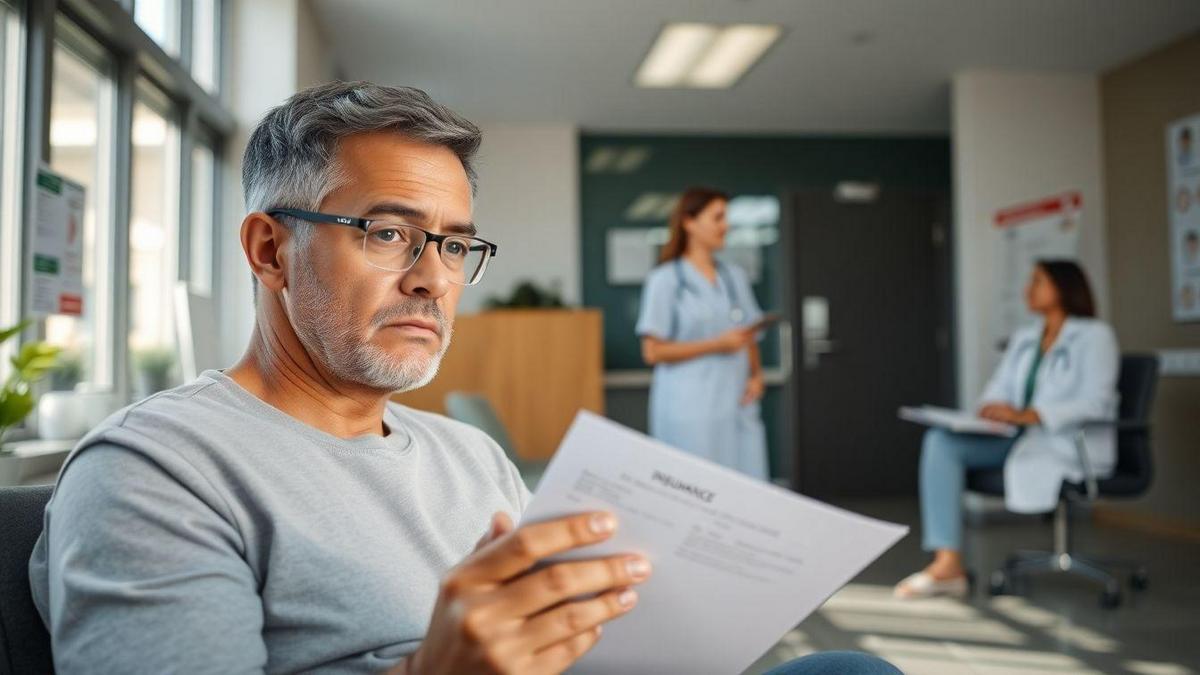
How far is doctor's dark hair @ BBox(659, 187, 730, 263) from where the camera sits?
3775 millimetres

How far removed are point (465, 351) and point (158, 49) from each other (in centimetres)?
196

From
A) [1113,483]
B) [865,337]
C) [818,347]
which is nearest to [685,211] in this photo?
[1113,483]

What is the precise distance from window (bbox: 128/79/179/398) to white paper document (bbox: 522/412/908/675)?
287 cm

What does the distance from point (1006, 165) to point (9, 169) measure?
538 cm

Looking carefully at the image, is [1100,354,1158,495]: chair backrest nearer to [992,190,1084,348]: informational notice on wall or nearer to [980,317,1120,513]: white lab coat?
[980,317,1120,513]: white lab coat

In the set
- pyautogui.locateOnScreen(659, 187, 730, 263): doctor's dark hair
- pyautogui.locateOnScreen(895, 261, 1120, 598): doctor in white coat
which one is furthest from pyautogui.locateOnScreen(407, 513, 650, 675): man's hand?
pyautogui.locateOnScreen(895, 261, 1120, 598): doctor in white coat

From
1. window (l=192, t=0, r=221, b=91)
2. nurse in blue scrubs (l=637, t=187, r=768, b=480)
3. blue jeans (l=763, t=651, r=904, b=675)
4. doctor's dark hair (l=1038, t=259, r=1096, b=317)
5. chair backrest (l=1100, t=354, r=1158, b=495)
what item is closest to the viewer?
blue jeans (l=763, t=651, r=904, b=675)

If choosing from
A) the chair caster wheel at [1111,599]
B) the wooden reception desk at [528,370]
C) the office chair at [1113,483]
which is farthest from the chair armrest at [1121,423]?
the wooden reception desk at [528,370]

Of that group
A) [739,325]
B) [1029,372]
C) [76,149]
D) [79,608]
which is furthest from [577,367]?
[79,608]

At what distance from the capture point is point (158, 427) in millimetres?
857

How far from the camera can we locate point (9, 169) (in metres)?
2.64

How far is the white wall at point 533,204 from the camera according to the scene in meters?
6.89

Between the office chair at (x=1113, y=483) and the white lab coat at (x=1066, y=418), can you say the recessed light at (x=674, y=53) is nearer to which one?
the white lab coat at (x=1066, y=418)

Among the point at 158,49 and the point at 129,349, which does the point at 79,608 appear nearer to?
the point at 129,349
